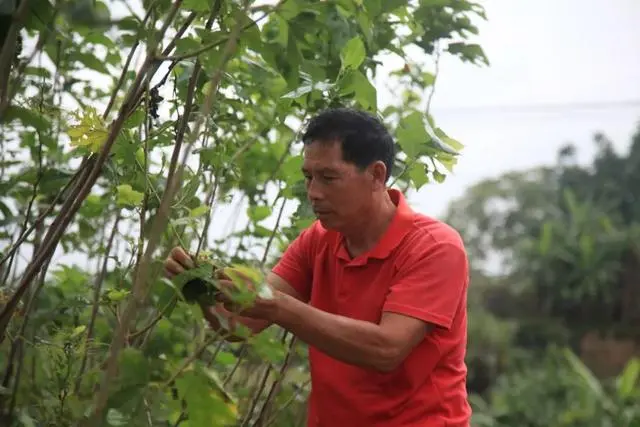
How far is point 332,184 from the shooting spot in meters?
1.26

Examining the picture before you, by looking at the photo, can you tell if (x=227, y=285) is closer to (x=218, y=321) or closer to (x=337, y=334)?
(x=218, y=321)

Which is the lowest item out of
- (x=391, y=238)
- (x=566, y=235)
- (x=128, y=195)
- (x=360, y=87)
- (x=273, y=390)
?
(x=566, y=235)

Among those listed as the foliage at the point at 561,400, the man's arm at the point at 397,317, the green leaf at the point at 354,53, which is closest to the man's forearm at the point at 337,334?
the man's arm at the point at 397,317

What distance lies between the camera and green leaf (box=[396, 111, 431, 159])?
4.29 ft

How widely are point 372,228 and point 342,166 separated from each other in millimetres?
148

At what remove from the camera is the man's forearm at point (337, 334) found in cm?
103

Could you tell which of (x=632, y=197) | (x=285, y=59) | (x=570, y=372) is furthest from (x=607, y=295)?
(x=285, y=59)

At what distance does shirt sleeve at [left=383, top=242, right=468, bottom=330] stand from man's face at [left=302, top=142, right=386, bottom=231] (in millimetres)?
127

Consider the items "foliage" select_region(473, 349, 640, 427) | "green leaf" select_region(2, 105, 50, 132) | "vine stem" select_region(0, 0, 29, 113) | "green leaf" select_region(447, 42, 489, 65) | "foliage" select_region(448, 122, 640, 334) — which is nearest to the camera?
"vine stem" select_region(0, 0, 29, 113)

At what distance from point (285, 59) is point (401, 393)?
56 centimetres

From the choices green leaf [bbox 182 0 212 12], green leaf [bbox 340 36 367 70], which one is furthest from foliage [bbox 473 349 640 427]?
green leaf [bbox 182 0 212 12]

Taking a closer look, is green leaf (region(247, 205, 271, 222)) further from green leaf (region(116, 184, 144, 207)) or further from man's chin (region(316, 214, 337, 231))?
green leaf (region(116, 184, 144, 207))

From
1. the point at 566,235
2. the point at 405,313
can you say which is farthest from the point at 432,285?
the point at 566,235

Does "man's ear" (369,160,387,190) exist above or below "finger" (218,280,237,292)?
above
